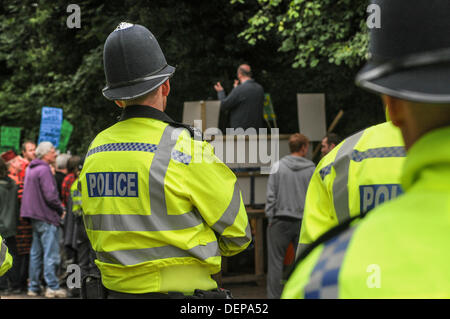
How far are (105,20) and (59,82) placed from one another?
2.64 m

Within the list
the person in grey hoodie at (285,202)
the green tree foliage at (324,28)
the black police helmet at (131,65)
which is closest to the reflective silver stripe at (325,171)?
the black police helmet at (131,65)

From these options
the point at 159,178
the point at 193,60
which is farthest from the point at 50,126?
the point at 159,178

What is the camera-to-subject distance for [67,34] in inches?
631

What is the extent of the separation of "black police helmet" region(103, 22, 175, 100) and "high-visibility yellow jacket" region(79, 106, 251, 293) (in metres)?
0.21

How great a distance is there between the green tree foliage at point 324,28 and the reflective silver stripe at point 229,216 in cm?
737

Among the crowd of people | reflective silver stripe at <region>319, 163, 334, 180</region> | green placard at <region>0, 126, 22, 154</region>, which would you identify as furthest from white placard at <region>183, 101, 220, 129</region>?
reflective silver stripe at <region>319, 163, 334, 180</region>

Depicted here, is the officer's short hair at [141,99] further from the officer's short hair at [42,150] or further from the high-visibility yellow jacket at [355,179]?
the officer's short hair at [42,150]

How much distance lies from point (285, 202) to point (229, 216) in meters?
5.48

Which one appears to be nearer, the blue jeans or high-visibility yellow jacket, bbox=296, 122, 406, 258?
high-visibility yellow jacket, bbox=296, 122, 406, 258

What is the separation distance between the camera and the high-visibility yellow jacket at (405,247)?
986 mm

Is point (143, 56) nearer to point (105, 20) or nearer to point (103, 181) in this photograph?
point (103, 181)

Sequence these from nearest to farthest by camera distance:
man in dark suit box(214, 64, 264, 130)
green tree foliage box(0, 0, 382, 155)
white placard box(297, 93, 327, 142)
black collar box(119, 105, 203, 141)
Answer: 1. black collar box(119, 105, 203, 141)
2. man in dark suit box(214, 64, 264, 130)
3. white placard box(297, 93, 327, 142)
4. green tree foliage box(0, 0, 382, 155)

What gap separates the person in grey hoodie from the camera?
335 inches

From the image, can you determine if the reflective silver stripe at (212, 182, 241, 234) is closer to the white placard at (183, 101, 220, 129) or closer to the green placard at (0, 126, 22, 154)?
the white placard at (183, 101, 220, 129)
